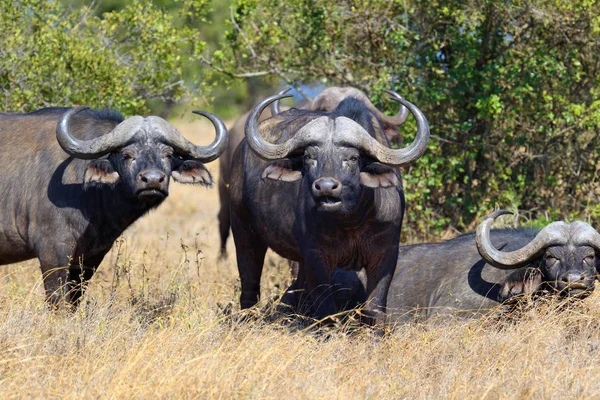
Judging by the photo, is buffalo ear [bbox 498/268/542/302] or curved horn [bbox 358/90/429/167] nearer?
curved horn [bbox 358/90/429/167]

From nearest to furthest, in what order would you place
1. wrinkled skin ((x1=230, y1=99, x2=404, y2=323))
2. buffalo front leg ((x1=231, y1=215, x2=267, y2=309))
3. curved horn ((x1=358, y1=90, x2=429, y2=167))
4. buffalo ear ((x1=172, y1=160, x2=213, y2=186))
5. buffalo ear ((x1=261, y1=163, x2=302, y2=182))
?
wrinkled skin ((x1=230, y1=99, x2=404, y2=323))
curved horn ((x1=358, y1=90, x2=429, y2=167))
buffalo ear ((x1=261, y1=163, x2=302, y2=182))
buffalo ear ((x1=172, y1=160, x2=213, y2=186))
buffalo front leg ((x1=231, y1=215, x2=267, y2=309))

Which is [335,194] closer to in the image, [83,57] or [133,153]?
[133,153]

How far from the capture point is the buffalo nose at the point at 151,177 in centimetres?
665

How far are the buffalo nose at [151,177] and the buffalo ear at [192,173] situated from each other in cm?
45

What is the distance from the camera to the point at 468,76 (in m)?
9.66

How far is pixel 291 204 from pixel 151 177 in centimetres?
105

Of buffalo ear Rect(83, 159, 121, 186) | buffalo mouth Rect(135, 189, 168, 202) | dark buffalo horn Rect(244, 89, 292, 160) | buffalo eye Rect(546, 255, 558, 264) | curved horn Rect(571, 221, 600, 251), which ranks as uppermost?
dark buffalo horn Rect(244, 89, 292, 160)

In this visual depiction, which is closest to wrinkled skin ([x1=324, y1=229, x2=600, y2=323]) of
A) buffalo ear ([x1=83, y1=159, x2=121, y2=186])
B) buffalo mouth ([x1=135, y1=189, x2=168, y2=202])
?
buffalo mouth ([x1=135, y1=189, x2=168, y2=202])

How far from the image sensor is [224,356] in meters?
5.55

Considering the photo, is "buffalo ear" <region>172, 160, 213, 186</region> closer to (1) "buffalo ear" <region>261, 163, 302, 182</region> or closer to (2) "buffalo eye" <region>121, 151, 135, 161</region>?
(2) "buffalo eye" <region>121, 151, 135, 161</region>

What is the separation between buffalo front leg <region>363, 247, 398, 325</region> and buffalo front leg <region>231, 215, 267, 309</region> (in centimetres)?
126

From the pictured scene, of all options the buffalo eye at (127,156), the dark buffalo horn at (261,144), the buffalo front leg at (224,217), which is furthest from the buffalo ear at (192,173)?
the buffalo front leg at (224,217)

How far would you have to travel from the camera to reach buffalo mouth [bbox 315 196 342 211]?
6273 millimetres

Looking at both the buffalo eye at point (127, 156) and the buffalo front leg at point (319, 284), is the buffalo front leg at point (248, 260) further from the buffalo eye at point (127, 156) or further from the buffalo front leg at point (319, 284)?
the buffalo eye at point (127, 156)
